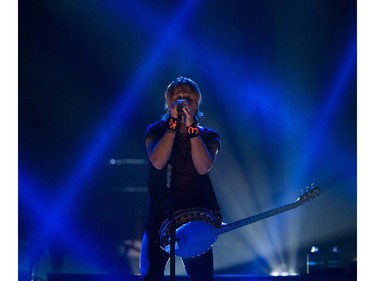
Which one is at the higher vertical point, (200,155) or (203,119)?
(203,119)

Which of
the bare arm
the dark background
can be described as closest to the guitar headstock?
the bare arm

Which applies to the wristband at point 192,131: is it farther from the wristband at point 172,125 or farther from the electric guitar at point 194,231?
the electric guitar at point 194,231

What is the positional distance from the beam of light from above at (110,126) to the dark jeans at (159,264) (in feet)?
8.50

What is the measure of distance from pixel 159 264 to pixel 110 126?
2853 millimetres

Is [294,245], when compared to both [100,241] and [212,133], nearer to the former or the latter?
[100,241]

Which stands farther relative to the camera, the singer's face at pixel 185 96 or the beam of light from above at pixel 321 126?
the beam of light from above at pixel 321 126

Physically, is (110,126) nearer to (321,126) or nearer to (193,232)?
(321,126)

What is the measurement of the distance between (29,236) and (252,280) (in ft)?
8.74

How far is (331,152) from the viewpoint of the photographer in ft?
15.3

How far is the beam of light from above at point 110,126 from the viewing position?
4.67 m

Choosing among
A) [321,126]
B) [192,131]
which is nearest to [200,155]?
[192,131]

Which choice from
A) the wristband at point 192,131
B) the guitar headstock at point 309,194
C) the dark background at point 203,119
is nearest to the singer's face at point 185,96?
the wristband at point 192,131

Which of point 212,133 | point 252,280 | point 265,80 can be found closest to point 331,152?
point 265,80

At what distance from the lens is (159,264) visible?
2447 millimetres
